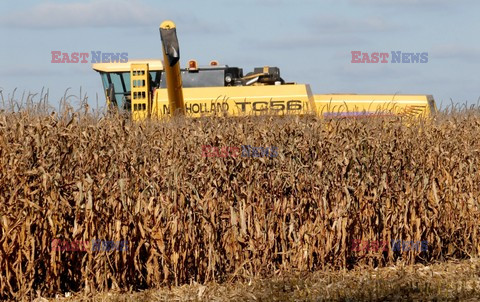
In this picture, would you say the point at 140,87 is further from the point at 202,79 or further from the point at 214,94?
the point at 214,94

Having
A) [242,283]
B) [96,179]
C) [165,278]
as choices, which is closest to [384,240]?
[242,283]

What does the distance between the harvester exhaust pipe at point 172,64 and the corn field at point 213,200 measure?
4477 mm

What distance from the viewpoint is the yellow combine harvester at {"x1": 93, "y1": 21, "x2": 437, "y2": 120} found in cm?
1508

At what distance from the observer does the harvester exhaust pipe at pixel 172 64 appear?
1435 centimetres

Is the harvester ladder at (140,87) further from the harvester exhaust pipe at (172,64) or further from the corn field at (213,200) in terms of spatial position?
the corn field at (213,200)

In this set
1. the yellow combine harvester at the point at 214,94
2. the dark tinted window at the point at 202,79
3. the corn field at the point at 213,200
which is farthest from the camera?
the dark tinted window at the point at 202,79

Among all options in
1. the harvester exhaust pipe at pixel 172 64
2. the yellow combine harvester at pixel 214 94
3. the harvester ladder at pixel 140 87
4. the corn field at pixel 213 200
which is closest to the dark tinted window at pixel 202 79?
the yellow combine harvester at pixel 214 94

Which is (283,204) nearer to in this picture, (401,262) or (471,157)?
(401,262)

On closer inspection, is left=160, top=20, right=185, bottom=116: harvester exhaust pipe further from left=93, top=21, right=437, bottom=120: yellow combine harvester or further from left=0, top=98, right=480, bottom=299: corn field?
left=0, top=98, right=480, bottom=299: corn field

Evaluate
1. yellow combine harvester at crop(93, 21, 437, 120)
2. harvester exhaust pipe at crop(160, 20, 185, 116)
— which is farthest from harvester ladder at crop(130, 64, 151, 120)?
harvester exhaust pipe at crop(160, 20, 185, 116)

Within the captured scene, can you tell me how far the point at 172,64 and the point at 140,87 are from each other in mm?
2412

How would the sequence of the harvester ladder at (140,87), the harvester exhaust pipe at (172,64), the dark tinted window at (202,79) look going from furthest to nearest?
the dark tinted window at (202,79) < the harvester ladder at (140,87) < the harvester exhaust pipe at (172,64)

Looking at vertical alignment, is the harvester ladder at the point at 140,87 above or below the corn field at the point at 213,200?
above

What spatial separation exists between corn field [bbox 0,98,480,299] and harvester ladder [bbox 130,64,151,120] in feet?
21.7
